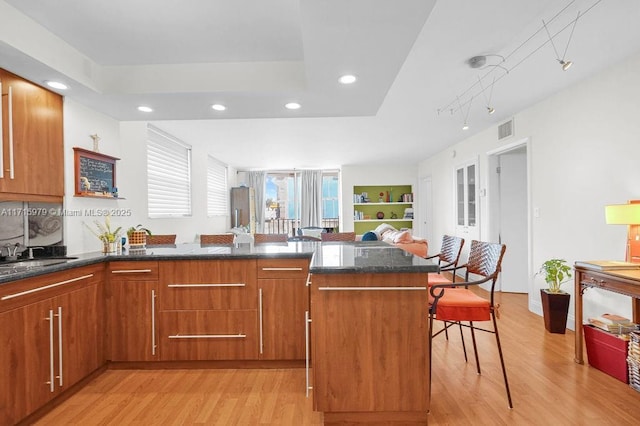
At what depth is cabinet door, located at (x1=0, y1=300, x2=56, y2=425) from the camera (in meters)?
1.79

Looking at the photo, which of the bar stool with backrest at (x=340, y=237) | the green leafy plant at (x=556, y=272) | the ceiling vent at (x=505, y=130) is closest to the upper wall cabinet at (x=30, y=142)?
the bar stool with backrest at (x=340, y=237)

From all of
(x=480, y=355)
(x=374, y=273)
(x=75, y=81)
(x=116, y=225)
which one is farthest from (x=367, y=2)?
(x=116, y=225)

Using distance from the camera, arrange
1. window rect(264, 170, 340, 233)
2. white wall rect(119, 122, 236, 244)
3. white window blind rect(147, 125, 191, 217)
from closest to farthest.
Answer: white wall rect(119, 122, 236, 244), white window blind rect(147, 125, 191, 217), window rect(264, 170, 340, 233)

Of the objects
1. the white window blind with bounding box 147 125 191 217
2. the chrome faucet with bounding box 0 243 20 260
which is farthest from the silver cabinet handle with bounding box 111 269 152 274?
the white window blind with bounding box 147 125 191 217

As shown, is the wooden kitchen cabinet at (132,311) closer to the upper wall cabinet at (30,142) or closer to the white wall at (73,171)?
the white wall at (73,171)

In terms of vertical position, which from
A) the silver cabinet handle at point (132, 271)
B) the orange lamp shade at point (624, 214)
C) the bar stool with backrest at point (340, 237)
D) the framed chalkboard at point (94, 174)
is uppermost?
the framed chalkboard at point (94, 174)

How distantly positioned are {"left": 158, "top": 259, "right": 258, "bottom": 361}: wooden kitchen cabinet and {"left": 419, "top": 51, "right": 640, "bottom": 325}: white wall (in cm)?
313

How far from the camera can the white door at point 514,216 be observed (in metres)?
4.82

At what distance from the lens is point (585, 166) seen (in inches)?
125

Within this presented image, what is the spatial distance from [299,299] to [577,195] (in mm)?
2942

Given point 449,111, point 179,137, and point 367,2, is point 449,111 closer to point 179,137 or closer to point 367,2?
point 367,2

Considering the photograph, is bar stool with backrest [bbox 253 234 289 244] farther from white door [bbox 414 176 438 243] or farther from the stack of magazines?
white door [bbox 414 176 438 243]

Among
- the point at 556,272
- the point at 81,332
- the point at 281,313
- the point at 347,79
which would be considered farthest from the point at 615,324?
the point at 81,332

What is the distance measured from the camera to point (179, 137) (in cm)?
547
